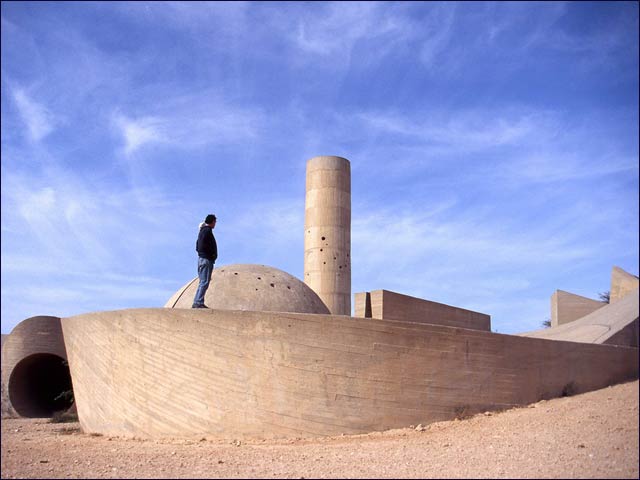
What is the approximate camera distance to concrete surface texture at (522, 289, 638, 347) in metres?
16.2

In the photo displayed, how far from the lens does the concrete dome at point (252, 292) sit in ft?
38.2

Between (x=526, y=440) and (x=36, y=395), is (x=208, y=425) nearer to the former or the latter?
(x=526, y=440)

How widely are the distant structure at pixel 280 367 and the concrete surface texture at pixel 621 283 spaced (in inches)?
354

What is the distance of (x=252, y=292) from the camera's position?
1197 centimetres

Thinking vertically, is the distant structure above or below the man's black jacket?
below

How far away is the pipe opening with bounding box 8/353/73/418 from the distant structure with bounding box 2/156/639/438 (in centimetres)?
677

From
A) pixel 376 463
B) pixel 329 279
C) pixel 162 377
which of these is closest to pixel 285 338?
Result: pixel 162 377

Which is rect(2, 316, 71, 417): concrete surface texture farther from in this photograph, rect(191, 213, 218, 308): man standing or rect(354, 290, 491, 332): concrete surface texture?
rect(191, 213, 218, 308): man standing

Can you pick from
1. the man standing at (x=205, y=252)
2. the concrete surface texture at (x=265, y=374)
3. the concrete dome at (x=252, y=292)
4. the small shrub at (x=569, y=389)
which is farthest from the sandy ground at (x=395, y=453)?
the concrete dome at (x=252, y=292)

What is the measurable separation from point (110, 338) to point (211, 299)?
189 centimetres

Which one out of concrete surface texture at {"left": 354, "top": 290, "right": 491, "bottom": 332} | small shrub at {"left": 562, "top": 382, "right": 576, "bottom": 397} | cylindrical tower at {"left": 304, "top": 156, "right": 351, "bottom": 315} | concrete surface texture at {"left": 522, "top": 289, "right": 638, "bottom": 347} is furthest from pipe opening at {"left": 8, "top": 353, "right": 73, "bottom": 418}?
concrete surface texture at {"left": 522, "top": 289, "right": 638, "bottom": 347}

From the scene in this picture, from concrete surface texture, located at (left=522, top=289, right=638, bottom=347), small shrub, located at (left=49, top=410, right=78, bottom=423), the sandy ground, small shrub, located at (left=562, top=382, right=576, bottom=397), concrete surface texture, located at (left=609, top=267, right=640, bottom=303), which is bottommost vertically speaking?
small shrub, located at (left=49, top=410, right=78, bottom=423)

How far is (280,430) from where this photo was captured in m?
9.59

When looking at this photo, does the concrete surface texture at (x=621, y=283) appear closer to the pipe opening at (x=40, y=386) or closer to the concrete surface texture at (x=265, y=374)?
the concrete surface texture at (x=265, y=374)
